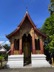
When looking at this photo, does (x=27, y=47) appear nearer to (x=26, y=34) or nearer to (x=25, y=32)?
(x=26, y=34)

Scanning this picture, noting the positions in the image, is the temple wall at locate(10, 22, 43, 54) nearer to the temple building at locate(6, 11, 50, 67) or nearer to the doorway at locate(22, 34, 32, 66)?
the temple building at locate(6, 11, 50, 67)

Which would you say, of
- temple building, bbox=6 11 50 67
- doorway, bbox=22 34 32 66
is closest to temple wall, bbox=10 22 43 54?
temple building, bbox=6 11 50 67

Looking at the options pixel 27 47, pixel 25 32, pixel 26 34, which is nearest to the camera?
pixel 25 32

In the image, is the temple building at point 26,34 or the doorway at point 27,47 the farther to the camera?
the doorway at point 27,47

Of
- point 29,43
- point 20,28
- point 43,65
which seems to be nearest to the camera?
point 43,65

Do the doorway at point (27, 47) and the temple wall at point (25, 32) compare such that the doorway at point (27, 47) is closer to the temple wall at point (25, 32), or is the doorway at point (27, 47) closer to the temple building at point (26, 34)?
the temple building at point (26, 34)

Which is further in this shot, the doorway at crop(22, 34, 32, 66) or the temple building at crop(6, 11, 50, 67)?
the doorway at crop(22, 34, 32, 66)

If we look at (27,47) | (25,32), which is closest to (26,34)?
(25,32)

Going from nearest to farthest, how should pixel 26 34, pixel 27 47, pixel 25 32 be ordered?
1. pixel 25 32
2. pixel 26 34
3. pixel 27 47

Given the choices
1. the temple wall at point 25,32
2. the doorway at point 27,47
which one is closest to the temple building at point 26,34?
the temple wall at point 25,32

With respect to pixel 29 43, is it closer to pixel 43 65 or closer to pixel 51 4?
pixel 43 65

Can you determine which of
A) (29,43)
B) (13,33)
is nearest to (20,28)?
(13,33)

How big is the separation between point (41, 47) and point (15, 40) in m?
4.20

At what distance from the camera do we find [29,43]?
27.9 metres
